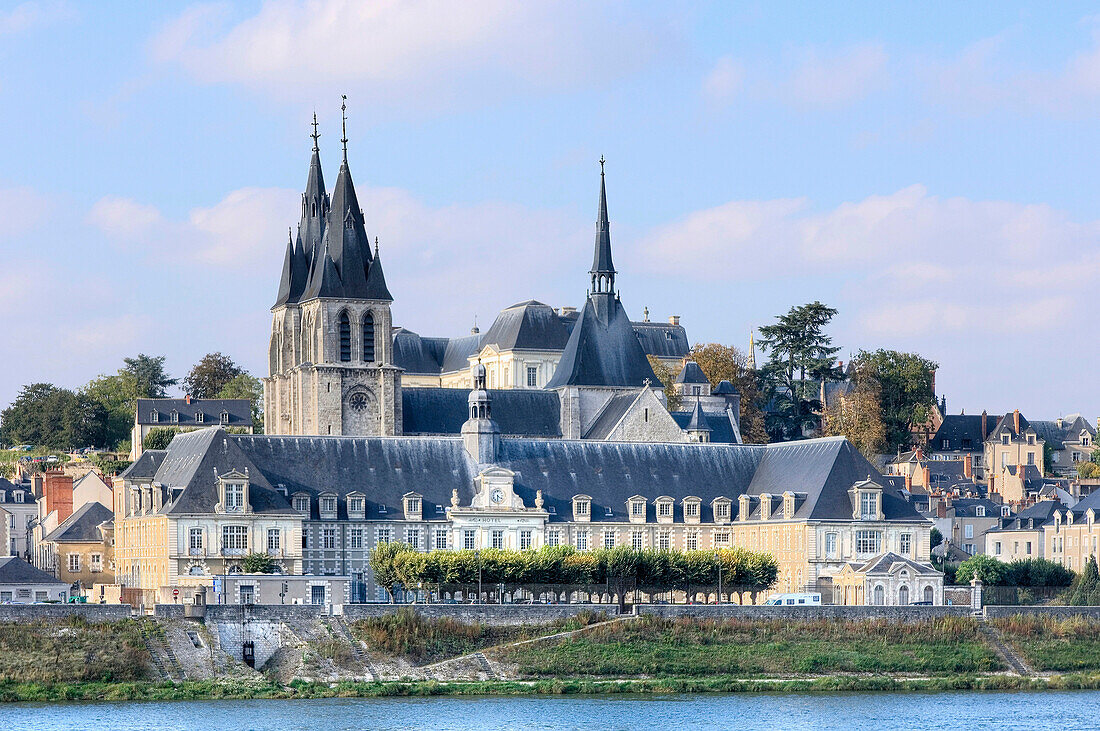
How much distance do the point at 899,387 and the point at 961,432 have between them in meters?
19.9

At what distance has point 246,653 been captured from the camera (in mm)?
72438

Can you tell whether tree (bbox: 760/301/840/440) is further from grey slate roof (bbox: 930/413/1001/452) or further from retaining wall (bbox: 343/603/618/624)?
retaining wall (bbox: 343/603/618/624)

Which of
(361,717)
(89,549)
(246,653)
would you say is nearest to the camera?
(361,717)

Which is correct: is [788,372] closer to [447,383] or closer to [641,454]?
[447,383]

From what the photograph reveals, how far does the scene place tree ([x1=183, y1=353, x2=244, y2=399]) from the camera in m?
167

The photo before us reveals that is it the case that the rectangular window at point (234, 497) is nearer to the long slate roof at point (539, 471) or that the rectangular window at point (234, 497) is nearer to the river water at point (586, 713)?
the long slate roof at point (539, 471)

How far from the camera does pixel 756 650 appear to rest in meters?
76.0

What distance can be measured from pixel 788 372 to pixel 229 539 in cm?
5972

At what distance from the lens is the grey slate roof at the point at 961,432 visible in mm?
157000

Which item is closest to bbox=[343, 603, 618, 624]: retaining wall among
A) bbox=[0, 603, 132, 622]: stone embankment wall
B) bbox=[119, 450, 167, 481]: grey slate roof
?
bbox=[0, 603, 132, 622]: stone embankment wall

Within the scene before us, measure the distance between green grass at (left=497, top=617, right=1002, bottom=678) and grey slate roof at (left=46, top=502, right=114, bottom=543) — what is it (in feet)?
116

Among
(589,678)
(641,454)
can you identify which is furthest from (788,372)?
(589,678)

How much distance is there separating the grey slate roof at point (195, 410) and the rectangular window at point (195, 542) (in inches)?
2293

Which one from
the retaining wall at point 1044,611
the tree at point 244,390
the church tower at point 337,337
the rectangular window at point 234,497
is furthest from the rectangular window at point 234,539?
the tree at point 244,390
